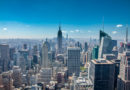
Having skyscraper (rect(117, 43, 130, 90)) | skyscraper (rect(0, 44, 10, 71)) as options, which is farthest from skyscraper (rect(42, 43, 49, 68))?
skyscraper (rect(117, 43, 130, 90))

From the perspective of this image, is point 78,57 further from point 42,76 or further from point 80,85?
point 80,85

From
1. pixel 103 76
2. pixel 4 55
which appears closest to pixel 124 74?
pixel 103 76

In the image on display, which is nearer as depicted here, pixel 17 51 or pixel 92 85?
pixel 92 85

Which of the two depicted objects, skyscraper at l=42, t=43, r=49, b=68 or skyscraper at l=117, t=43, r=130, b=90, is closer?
skyscraper at l=117, t=43, r=130, b=90

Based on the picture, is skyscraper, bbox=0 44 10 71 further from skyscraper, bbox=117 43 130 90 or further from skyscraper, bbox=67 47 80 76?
skyscraper, bbox=117 43 130 90

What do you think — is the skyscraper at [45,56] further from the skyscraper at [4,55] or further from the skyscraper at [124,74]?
the skyscraper at [124,74]

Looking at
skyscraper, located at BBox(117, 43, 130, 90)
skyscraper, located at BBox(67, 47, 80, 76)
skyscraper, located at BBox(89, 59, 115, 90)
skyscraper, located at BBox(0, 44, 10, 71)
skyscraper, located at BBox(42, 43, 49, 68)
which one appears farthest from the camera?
skyscraper, located at BBox(42, 43, 49, 68)

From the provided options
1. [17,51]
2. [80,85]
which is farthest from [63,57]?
[80,85]

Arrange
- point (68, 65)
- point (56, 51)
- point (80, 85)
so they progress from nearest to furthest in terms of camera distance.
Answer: point (80, 85)
point (68, 65)
point (56, 51)

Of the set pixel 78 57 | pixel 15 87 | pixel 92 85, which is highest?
pixel 78 57
